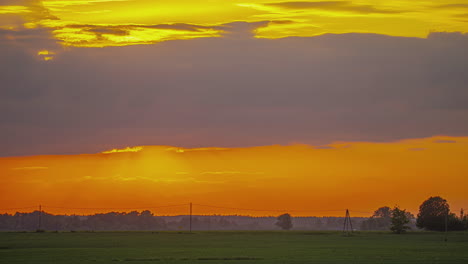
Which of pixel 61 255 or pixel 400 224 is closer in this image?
pixel 61 255

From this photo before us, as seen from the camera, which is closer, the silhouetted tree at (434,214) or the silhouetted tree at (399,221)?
the silhouetted tree at (399,221)

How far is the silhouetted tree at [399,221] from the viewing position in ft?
579

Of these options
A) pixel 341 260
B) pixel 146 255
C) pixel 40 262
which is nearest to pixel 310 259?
pixel 341 260

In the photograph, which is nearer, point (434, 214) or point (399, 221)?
point (399, 221)

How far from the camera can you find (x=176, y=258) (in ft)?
249

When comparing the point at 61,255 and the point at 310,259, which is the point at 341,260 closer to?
the point at 310,259

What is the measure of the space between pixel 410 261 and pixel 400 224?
359ft

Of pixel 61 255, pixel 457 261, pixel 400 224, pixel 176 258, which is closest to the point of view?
pixel 457 261

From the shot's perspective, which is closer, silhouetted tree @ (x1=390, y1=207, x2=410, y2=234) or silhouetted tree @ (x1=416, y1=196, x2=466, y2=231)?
silhouetted tree @ (x1=390, y1=207, x2=410, y2=234)

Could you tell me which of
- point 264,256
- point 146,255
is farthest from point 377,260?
point 146,255

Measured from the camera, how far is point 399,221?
6969 inches

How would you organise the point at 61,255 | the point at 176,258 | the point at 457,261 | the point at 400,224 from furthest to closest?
the point at 400,224
the point at 61,255
the point at 176,258
the point at 457,261

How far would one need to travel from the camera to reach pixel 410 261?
6938 centimetres

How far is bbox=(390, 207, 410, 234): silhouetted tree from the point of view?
579 ft
